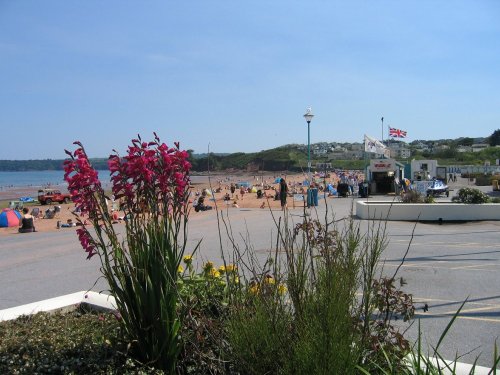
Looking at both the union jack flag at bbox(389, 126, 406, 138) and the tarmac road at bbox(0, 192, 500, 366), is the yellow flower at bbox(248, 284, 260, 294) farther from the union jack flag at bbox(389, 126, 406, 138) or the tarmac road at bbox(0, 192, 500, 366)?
the union jack flag at bbox(389, 126, 406, 138)

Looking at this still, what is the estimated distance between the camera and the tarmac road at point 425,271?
523cm

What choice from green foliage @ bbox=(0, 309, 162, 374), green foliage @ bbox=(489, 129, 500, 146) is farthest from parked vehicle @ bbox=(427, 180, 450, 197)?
green foliage @ bbox=(489, 129, 500, 146)

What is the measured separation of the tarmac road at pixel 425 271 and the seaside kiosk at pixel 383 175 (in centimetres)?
1732

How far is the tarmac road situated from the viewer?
5.23 metres

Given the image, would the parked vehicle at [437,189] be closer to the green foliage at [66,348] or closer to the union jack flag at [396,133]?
the union jack flag at [396,133]

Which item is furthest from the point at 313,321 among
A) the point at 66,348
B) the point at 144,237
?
the point at 66,348

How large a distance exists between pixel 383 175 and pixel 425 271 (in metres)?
25.8

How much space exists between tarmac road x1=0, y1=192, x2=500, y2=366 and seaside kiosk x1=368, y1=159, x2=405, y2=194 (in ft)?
56.8

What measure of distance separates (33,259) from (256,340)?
996cm

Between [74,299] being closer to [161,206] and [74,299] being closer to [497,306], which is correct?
[161,206]

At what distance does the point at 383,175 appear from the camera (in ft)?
110

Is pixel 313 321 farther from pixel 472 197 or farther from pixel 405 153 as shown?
pixel 405 153

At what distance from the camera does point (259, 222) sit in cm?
1769

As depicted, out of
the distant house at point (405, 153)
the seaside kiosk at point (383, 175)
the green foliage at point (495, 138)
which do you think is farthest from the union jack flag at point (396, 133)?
the green foliage at point (495, 138)
